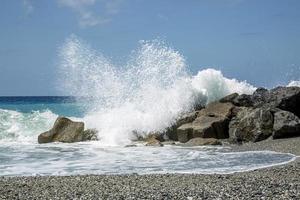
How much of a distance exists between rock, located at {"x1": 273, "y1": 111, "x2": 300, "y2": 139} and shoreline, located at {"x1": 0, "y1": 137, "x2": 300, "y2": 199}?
15.8 ft

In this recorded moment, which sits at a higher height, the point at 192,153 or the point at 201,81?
the point at 201,81

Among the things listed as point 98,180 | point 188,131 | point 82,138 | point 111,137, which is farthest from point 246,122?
point 98,180

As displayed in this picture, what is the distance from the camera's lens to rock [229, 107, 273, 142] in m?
15.9

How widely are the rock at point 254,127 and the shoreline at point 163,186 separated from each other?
5.09 m

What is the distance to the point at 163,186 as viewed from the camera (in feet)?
28.0

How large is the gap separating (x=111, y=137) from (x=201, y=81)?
19.4 feet

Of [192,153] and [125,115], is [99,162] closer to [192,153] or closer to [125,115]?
[192,153]

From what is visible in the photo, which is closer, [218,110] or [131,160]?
[131,160]

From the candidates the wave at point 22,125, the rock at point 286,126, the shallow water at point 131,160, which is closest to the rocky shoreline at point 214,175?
the rock at point 286,126

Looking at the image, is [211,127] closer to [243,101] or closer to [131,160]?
[243,101]

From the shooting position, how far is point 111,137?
18.3 metres

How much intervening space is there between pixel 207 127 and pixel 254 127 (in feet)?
4.86

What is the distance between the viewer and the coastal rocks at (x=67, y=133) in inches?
732

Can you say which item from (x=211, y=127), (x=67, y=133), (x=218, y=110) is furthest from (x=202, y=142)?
(x=67, y=133)
